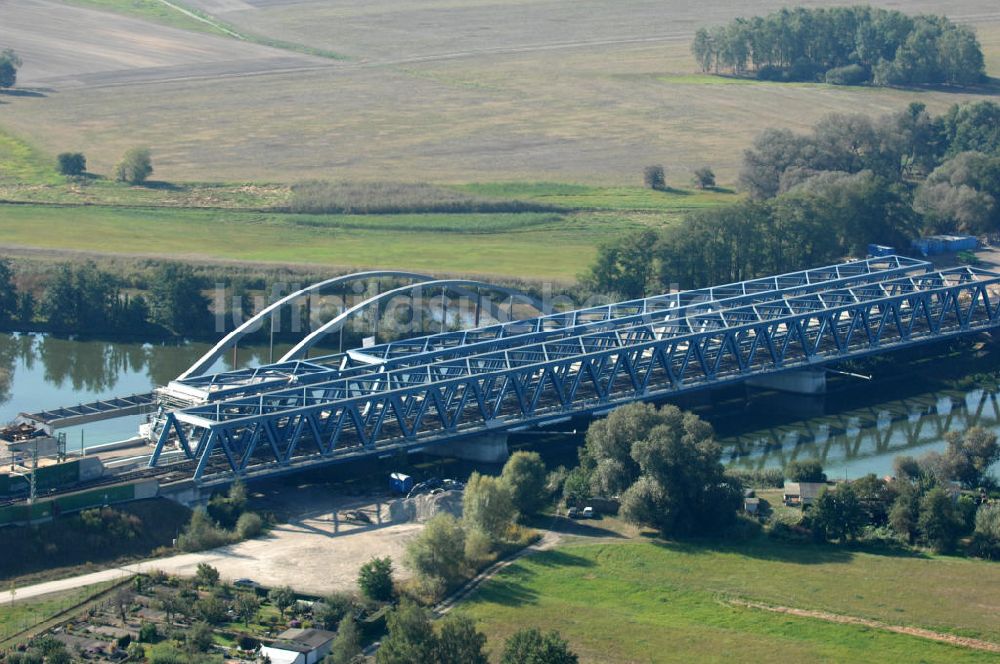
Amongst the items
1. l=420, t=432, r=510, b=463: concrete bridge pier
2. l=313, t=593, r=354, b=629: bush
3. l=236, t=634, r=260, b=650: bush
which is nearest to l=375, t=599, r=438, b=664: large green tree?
l=313, t=593, r=354, b=629: bush

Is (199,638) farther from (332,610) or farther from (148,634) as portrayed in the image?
(332,610)

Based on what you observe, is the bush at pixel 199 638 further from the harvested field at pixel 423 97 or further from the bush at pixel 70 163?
the bush at pixel 70 163

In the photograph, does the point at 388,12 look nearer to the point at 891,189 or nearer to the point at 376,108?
the point at 376,108

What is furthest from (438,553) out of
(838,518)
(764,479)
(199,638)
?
(764,479)

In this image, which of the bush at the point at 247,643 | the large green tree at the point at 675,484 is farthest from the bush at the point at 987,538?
the bush at the point at 247,643

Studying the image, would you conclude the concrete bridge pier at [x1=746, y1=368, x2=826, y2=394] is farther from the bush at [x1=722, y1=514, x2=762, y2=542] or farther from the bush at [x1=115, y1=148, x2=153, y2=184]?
the bush at [x1=115, y1=148, x2=153, y2=184]
